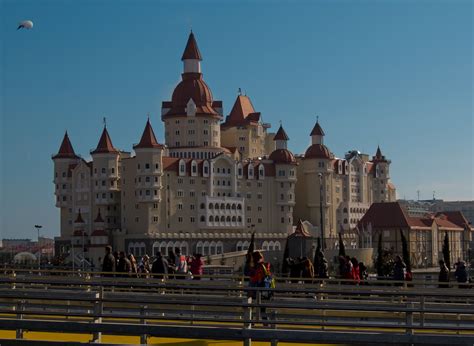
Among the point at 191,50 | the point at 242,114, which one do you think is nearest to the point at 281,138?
the point at 242,114

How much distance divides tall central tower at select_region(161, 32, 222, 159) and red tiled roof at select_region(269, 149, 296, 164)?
808 cm

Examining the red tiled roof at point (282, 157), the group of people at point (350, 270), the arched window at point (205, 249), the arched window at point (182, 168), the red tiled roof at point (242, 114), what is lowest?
the group of people at point (350, 270)

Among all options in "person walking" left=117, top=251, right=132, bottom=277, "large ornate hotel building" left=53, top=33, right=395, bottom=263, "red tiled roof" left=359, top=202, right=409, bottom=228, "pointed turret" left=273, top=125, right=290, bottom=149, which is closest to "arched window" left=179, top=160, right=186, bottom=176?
"large ornate hotel building" left=53, top=33, right=395, bottom=263

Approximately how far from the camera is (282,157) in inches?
5177

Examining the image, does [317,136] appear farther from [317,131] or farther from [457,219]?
[457,219]

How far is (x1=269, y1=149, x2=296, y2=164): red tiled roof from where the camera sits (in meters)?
131

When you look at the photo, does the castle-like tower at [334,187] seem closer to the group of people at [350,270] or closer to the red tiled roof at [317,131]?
the red tiled roof at [317,131]

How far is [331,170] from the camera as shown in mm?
136000

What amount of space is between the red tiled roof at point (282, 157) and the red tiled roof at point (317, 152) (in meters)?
4.25

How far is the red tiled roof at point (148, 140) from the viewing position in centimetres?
11838

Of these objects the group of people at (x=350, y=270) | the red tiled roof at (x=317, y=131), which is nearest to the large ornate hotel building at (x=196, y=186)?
the red tiled roof at (x=317, y=131)

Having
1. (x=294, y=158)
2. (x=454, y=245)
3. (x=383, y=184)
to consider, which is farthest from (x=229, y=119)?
(x=454, y=245)

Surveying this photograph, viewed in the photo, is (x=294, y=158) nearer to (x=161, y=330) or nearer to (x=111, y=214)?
(x=111, y=214)

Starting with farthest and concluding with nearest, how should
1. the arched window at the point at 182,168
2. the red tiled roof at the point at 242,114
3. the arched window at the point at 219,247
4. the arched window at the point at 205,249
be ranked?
the red tiled roof at the point at 242,114
the arched window at the point at 182,168
the arched window at the point at 219,247
the arched window at the point at 205,249
